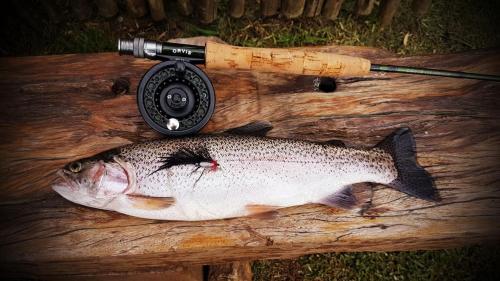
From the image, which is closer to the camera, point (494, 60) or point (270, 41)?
point (494, 60)

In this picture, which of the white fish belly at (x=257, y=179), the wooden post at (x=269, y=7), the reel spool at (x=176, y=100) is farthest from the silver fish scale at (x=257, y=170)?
the wooden post at (x=269, y=7)

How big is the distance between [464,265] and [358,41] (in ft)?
6.98

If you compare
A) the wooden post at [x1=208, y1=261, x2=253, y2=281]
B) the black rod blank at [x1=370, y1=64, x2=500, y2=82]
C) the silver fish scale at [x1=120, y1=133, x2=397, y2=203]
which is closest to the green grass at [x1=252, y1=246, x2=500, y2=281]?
the wooden post at [x1=208, y1=261, x2=253, y2=281]

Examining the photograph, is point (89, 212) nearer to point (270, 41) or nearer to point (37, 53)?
point (37, 53)

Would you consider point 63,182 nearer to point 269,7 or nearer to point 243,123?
point 243,123

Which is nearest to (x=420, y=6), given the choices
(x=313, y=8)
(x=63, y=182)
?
(x=313, y=8)

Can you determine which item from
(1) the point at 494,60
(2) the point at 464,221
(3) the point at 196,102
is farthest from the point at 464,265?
(3) the point at 196,102

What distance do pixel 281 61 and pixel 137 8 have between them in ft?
5.11

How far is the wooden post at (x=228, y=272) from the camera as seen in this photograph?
9.28 feet

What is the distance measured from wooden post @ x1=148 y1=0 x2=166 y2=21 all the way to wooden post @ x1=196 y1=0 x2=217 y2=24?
0.95 ft

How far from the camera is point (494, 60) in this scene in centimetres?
301

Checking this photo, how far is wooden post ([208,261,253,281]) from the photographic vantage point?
9.28ft

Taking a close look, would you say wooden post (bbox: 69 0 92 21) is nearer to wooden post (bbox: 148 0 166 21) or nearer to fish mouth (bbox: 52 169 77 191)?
wooden post (bbox: 148 0 166 21)

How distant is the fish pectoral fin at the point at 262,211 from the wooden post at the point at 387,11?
206cm
